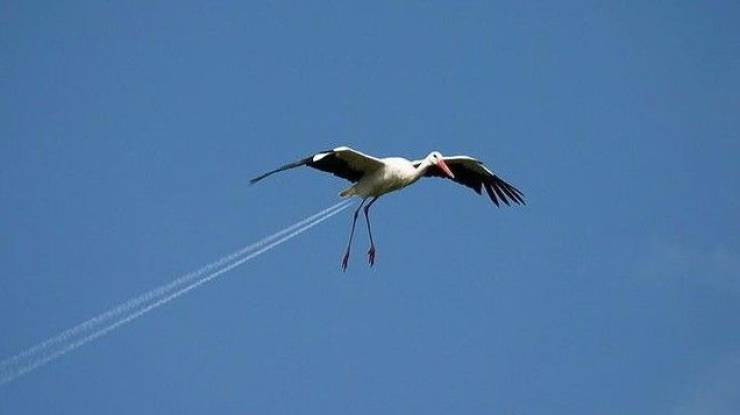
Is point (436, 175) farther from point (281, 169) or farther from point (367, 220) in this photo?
point (281, 169)

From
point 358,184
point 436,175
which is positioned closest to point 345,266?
point 358,184

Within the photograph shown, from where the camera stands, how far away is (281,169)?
29.3 m

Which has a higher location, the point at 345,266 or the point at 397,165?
the point at 397,165

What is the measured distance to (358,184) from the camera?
32781mm

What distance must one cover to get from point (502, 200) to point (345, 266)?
556 centimetres

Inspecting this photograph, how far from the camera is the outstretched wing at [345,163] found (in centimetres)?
3109

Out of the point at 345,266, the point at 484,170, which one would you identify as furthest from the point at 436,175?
the point at 345,266

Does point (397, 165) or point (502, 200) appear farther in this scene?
point (502, 200)

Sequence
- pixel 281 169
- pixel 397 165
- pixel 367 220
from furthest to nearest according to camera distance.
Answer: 1. pixel 367 220
2. pixel 397 165
3. pixel 281 169

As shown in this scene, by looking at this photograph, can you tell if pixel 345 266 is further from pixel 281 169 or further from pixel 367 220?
pixel 281 169

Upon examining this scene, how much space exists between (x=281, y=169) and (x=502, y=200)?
29.0ft

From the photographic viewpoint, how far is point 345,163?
3231cm

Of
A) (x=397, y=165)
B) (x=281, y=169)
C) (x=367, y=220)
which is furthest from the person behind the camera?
(x=367, y=220)

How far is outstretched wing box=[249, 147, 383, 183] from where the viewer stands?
1224 inches
